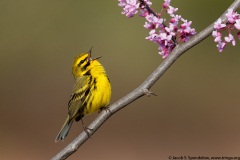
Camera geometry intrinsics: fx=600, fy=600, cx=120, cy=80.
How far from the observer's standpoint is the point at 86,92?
7.85m

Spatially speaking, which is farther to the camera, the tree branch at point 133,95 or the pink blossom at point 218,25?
the pink blossom at point 218,25

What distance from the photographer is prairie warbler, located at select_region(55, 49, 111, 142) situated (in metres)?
A: 7.60

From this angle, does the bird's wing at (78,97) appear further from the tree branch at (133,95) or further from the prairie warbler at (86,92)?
the tree branch at (133,95)

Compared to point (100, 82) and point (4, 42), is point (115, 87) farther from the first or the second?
point (100, 82)

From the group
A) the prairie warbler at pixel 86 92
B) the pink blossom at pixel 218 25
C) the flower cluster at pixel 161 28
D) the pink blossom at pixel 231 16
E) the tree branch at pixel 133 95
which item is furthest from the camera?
the prairie warbler at pixel 86 92

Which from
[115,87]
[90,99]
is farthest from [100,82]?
[115,87]

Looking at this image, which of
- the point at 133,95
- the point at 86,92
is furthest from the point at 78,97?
the point at 133,95

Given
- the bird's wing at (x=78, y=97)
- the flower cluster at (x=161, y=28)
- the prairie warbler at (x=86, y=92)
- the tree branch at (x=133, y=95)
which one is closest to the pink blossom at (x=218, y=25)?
the tree branch at (x=133, y=95)

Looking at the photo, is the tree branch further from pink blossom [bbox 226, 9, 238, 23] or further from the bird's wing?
the bird's wing

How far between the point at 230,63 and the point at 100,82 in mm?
11905

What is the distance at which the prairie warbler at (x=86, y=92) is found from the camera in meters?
7.60

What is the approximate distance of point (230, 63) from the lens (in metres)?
19.1

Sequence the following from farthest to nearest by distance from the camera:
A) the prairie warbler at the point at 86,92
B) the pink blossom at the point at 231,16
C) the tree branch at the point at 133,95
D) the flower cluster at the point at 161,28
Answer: the prairie warbler at the point at 86,92 → the flower cluster at the point at 161,28 → the pink blossom at the point at 231,16 → the tree branch at the point at 133,95

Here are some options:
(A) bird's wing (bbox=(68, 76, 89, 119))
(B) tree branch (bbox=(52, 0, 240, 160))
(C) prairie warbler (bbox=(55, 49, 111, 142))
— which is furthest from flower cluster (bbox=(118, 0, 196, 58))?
(A) bird's wing (bbox=(68, 76, 89, 119))
